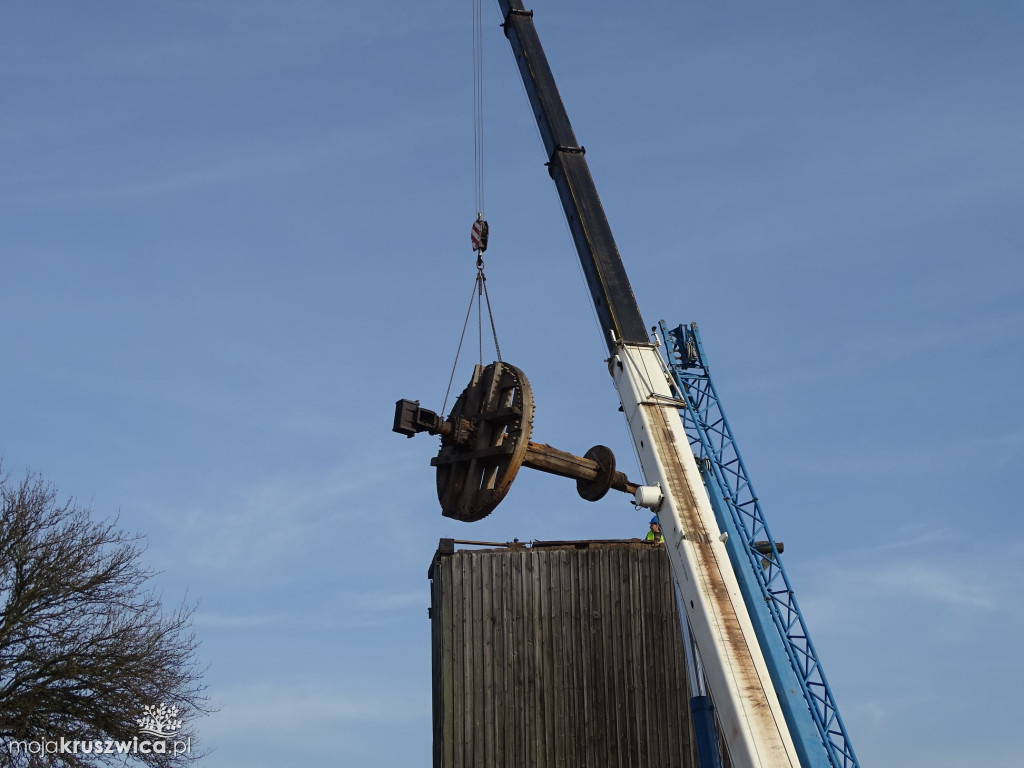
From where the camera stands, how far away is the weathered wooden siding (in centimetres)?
2108

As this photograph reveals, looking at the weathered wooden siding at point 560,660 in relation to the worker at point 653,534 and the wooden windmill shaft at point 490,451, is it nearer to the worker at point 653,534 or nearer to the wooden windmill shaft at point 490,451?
the worker at point 653,534

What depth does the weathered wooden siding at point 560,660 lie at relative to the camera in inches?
830

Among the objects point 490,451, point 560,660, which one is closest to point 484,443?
point 490,451

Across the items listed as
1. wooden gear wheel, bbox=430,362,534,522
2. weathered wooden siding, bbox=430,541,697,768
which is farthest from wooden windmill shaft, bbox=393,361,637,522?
weathered wooden siding, bbox=430,541,697,768

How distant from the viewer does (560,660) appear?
21641 millimetres

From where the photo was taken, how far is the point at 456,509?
1717 cm

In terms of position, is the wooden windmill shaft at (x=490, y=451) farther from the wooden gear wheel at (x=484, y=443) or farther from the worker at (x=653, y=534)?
the worker at (x=653, y=534)

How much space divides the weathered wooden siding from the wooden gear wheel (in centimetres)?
523

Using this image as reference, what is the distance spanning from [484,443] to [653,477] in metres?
2.60

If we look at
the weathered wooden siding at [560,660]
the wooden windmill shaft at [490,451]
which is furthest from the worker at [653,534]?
the wooden windmill shaft at [490,451]

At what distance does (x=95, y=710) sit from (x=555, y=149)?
43.5ft

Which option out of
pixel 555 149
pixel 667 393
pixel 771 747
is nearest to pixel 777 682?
pixel 771 747

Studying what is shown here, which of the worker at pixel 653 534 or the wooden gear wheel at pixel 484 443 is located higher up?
the worker at pixel 653 534

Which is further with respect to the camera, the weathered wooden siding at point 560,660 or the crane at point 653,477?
the weathered wooden siding at point 560,660
